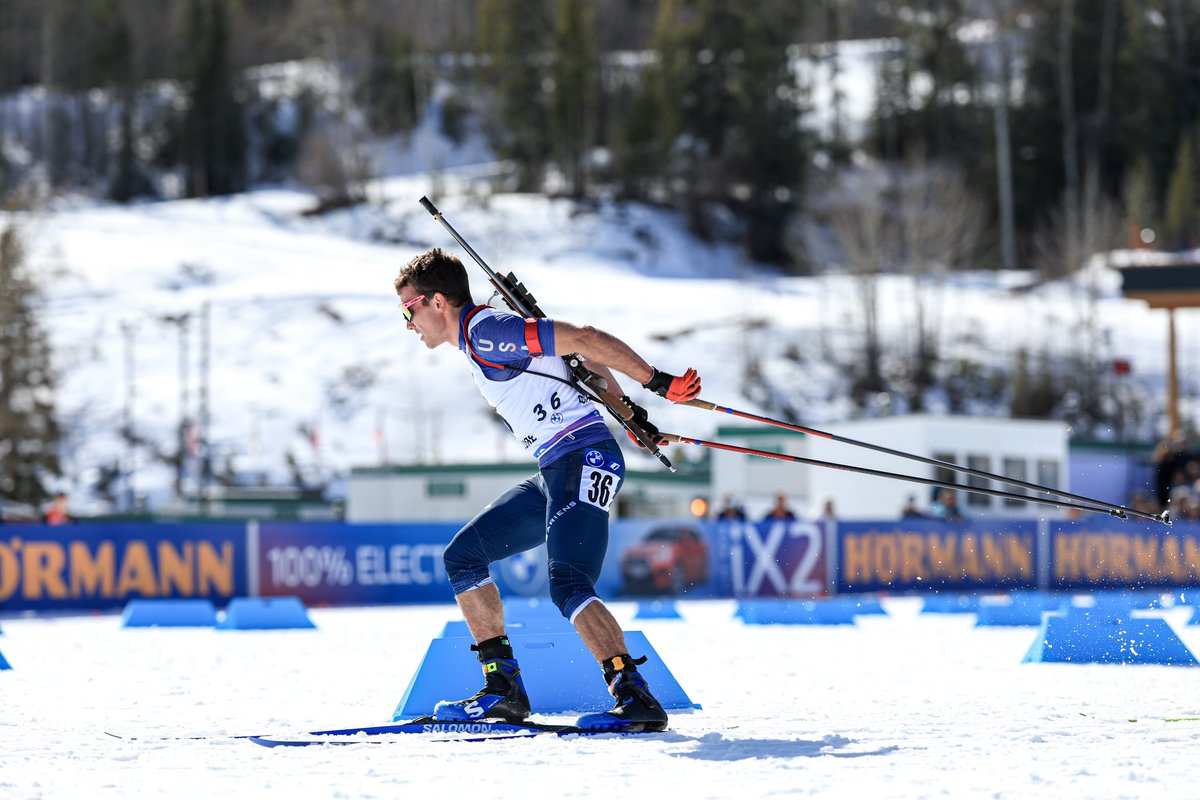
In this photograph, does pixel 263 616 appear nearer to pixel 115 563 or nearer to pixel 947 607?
pixel 115 563

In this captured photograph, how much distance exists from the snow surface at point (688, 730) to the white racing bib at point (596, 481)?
940 mm

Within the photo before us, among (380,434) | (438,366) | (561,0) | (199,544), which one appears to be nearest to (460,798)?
(199,544)

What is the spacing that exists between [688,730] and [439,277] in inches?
79.9

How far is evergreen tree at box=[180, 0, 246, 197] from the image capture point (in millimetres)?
92812

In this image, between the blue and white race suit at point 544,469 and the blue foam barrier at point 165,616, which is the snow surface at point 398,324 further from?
the blue and white race suit at point 544,469

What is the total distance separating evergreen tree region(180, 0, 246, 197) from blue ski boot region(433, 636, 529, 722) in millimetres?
89698

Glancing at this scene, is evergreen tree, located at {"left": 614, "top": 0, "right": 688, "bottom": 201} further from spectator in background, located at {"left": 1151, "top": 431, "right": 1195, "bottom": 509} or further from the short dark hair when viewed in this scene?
the short dark hair

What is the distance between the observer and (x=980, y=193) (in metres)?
78.1

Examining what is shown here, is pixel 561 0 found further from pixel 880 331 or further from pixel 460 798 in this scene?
pixel 460 798

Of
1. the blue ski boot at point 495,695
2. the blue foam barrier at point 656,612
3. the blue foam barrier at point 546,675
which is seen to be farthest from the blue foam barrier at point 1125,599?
the blue ski boot at point 495,695

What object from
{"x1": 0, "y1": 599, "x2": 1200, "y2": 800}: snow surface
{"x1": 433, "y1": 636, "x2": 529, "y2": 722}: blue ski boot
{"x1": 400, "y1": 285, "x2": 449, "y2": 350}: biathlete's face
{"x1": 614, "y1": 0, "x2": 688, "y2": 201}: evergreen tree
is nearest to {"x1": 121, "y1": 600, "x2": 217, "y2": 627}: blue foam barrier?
{"x1": 0, "y1": 599, "x2": 1200, "y2": 800}: snow surface

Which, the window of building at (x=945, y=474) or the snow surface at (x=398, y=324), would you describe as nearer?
the window of building at (x=945, y=474)

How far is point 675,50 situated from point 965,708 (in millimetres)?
77941

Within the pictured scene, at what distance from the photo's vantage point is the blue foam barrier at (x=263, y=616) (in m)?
15.2
